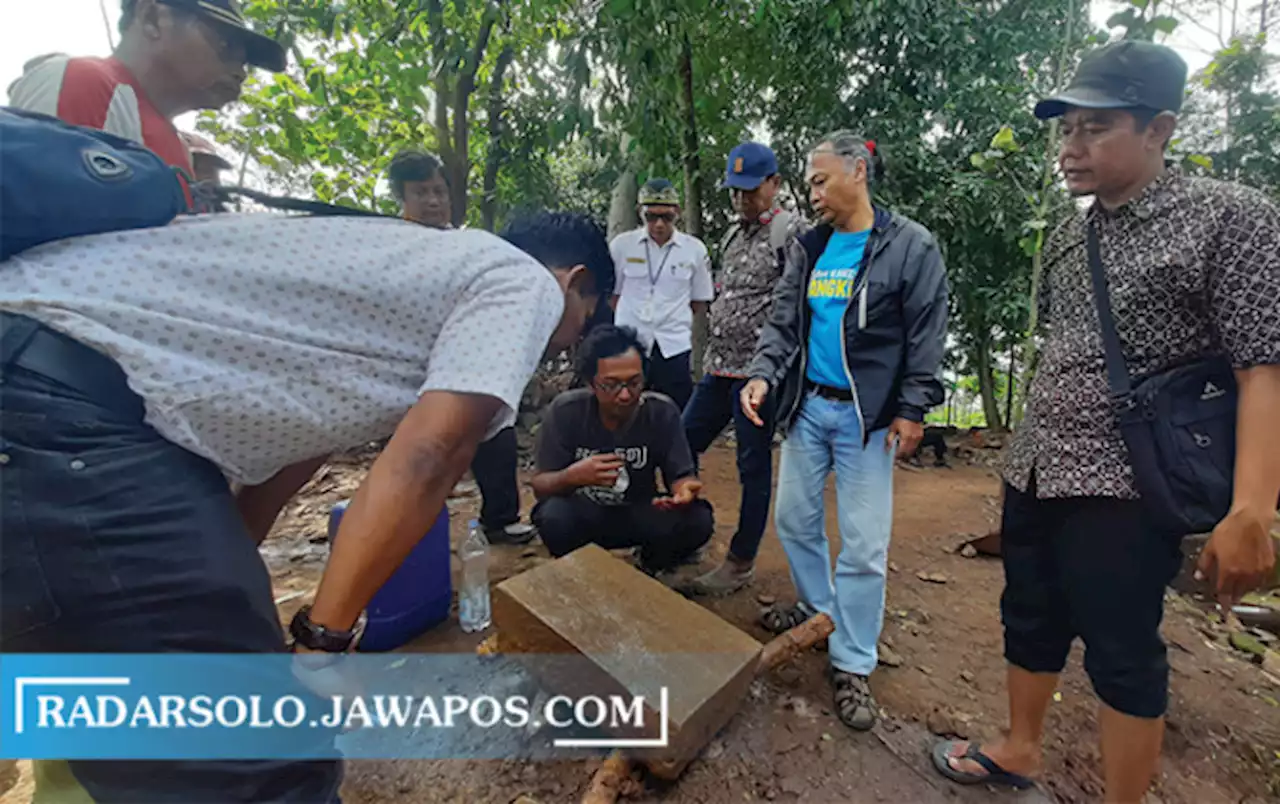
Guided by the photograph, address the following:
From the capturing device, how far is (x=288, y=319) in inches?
40.1

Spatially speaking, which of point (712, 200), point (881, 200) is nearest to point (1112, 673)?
point (881, 200)

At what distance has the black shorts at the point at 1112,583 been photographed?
4.84ft

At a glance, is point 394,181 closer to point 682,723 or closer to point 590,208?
point 682,723

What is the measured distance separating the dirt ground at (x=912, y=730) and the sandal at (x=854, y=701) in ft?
0.13

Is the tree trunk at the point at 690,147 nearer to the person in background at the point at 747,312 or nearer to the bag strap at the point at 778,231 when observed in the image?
the person in background at the point at 747,312

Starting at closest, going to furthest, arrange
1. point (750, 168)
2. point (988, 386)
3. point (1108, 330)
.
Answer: point (1108, 330) < point (750, 168) < point (988, 386)

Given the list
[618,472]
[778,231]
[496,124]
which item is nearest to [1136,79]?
[778,231]

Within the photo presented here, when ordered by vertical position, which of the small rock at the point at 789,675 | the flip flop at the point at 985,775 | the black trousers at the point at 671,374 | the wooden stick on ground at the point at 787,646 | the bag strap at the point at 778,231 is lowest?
the small rock at the point at 789,675

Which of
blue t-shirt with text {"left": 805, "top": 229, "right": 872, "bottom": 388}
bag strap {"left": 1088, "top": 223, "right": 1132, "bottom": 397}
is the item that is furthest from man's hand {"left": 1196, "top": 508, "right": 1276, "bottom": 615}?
blue t-shirt with text {"left": 805, "top": 229, "right": 872, "bottom": 388}

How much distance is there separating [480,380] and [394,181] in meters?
3.30

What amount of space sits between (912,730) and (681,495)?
4.09ft

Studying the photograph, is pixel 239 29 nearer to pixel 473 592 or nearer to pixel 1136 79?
pixel 473 592

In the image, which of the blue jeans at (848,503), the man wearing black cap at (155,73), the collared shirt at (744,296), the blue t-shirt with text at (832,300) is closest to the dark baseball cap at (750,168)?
the collared shirt at (744,296)

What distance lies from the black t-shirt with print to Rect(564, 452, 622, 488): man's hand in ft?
0.50
